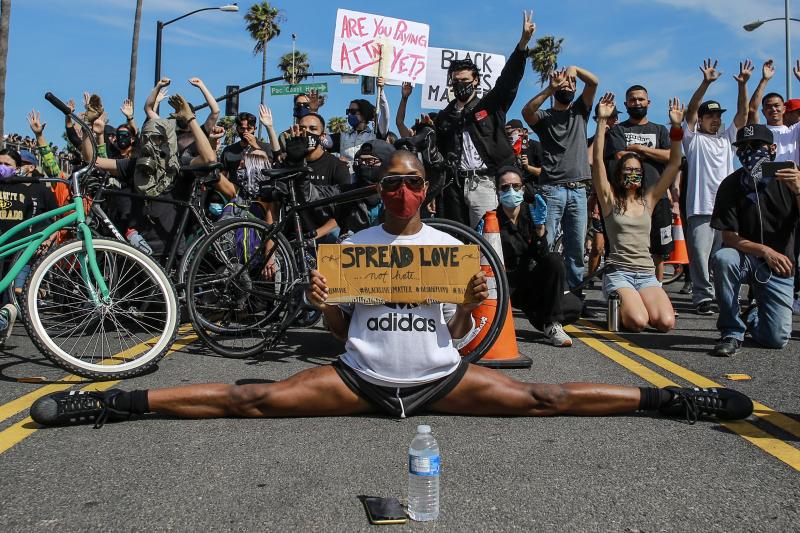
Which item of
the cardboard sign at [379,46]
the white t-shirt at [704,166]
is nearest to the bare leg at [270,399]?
the white t-shirt at [704,166]

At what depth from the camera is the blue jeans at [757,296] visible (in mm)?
6234

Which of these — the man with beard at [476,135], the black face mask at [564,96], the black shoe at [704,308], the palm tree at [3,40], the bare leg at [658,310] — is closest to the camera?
the man with beard at [476,135]

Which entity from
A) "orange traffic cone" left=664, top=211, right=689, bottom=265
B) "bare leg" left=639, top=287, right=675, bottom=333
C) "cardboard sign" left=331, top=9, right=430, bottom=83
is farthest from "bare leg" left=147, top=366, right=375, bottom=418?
"cardboard sign" left=331, top=9, right=430, bottom=83

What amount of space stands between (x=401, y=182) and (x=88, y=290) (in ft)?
8.15

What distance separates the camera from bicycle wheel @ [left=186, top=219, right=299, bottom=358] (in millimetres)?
5801

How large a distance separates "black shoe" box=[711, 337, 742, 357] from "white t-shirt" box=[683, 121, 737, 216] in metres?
3.04

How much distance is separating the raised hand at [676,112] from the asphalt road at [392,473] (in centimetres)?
348

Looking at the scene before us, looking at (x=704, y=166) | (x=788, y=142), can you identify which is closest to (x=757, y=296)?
(x=704, y=166)

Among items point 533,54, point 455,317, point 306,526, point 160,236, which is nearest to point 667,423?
point 455,317

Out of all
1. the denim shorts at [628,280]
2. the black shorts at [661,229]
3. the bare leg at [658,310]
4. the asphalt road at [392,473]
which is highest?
the black shorts at [661,229]

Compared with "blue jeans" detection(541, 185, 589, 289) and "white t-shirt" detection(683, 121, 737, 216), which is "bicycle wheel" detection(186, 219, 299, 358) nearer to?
"blue jeans" detection(541, 185, 589, 289)

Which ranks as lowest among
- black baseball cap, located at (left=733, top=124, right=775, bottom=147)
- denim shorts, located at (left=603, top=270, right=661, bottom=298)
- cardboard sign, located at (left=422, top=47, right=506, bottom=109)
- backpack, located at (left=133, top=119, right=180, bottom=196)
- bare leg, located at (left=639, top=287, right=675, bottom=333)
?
bare leg, located at (left=639, top=287, right=675, bottom=333)

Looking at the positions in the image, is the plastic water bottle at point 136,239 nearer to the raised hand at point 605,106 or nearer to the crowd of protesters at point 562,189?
the crowd of protesters at point 562,189

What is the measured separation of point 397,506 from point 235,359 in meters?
3.31
